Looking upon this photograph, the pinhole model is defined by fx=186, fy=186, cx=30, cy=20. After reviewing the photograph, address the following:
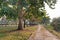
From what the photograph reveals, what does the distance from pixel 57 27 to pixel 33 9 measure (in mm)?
13762

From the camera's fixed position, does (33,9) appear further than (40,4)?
Yes

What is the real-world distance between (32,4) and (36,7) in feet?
4.86

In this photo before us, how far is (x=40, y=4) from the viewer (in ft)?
103

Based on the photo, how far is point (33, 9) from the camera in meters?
33.6

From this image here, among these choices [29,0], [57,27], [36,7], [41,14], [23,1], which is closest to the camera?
[23,1]

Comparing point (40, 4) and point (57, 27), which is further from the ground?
point (40, 4)

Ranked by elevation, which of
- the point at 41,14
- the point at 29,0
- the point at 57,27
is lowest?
the point at 57,27

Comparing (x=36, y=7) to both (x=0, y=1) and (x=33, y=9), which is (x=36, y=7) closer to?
(x=33, y=9)

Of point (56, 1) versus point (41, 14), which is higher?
point (56, 1)

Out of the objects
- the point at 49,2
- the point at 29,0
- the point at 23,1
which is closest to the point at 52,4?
the point at 49,2

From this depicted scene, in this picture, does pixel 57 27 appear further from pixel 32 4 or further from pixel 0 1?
pixel 0 1

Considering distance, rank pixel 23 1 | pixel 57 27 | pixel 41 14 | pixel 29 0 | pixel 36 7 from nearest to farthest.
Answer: pixel 23 1 → pixel 29 0 → pixel 36 7 → pixel 41 14 → pixel 57 27

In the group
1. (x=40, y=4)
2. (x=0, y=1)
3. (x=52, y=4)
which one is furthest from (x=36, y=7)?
(x=0, y=1)

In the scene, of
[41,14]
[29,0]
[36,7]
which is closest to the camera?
[29,0]
